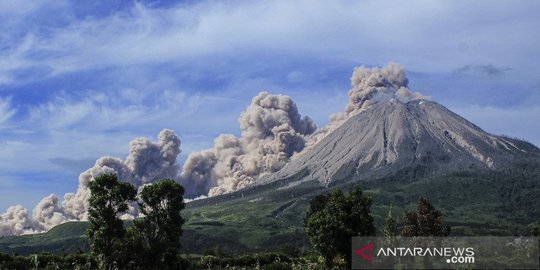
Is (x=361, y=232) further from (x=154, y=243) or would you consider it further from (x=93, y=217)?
(x=93, y=217)

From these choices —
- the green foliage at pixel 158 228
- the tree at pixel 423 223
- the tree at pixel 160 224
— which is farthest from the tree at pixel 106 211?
the tree at pixel 423 223

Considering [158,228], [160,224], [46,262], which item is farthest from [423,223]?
[46,262]

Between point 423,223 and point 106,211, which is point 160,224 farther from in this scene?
point 423,223

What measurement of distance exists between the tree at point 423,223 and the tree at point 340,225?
8.61m

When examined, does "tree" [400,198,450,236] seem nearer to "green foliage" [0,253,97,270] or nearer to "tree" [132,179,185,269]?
"tree" [132,179,185,269]

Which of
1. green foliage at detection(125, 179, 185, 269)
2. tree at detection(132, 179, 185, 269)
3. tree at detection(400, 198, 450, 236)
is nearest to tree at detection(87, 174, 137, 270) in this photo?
green foliage at detection(125, 179, 185, 269)

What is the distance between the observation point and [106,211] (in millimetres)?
85375

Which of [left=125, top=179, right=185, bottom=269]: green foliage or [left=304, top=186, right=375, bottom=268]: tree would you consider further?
[left=304, top=186, right=375, bottom=268]: tree

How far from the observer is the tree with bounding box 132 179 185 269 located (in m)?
81.9

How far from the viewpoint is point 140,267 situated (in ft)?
263

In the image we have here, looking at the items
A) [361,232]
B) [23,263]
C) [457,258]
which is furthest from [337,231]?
[23,263]

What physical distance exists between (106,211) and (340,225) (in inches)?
1381

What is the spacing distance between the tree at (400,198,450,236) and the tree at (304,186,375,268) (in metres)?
8.61

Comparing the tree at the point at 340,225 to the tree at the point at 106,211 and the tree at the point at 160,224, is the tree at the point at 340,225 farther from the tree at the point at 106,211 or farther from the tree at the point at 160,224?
the tree at the point at 106,211
